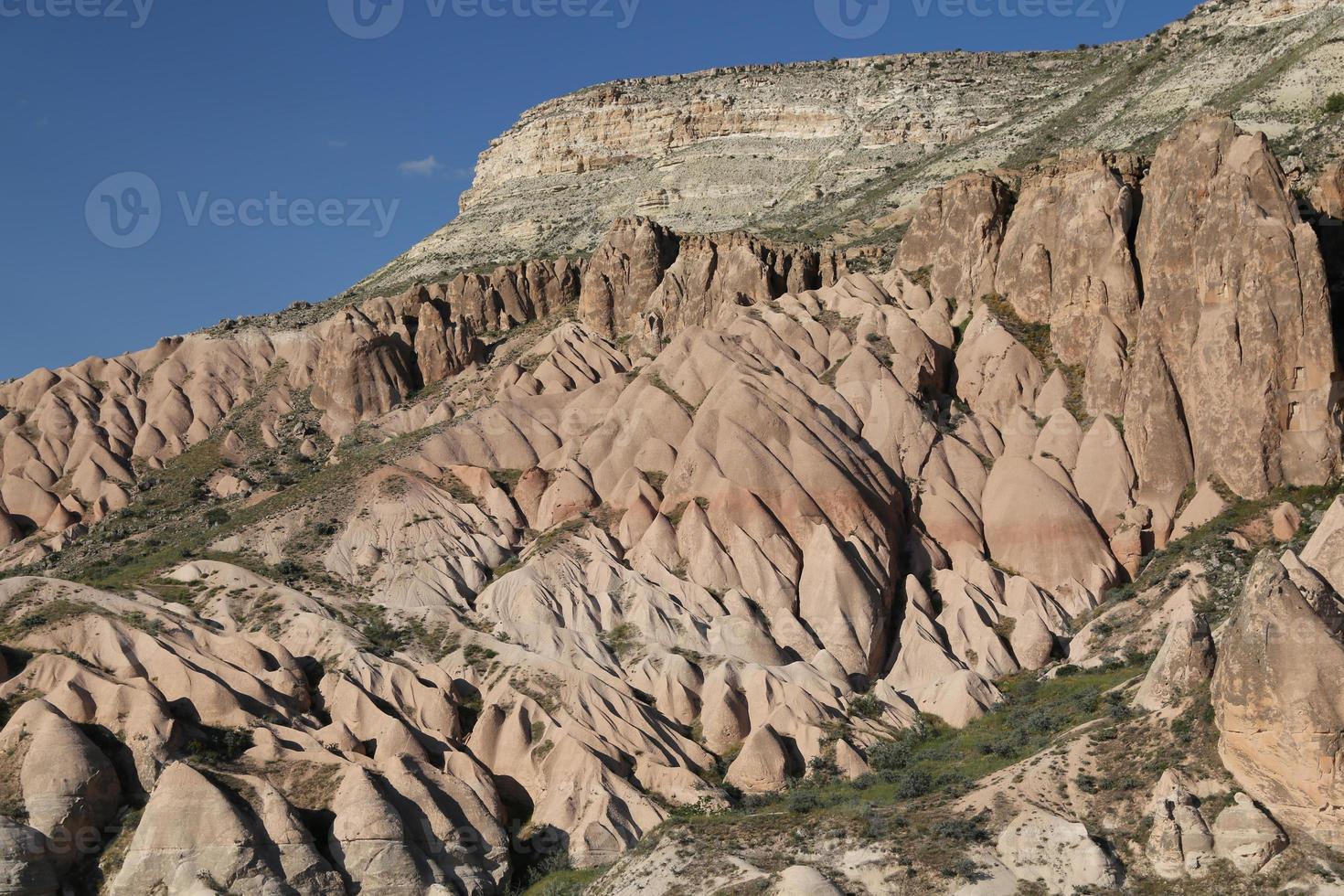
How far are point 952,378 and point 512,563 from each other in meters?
23.0

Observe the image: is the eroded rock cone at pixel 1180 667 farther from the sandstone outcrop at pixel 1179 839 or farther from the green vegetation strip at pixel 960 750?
the sandstone outcrop at pixel 1179 839

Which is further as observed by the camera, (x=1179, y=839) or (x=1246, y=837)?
(x=1179, y=839)

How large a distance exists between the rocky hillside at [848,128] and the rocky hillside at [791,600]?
731 inches

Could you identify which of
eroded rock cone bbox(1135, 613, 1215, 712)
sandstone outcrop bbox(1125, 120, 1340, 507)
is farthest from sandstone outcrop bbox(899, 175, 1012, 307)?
eroded rock cone bbox(1135, 613, 1215, 712)

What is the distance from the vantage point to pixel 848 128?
152 m

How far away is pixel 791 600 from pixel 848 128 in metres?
97.6

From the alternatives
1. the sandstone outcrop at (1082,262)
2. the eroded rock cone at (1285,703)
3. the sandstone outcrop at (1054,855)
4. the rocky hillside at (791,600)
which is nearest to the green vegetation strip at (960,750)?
the rocky hillside at (791,600)

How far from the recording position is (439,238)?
148750mm

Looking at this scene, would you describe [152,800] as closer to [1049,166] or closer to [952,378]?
[952,378]

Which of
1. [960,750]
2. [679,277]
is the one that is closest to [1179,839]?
[960,750]

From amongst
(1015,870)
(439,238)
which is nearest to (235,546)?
(1015,870)

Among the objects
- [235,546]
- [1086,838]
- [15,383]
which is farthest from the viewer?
[15,383]

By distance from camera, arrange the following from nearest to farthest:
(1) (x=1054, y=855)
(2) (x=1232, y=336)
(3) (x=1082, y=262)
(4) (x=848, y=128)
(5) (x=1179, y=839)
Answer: (5) (x=1179, y=839) → (1) (x=1054, y=855) → (2) (x=1232, y=336) → (3) (x=1082, y=262) → (4) (x=848, y=128)

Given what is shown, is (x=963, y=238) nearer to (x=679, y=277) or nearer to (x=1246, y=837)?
(x=679, y=277)
